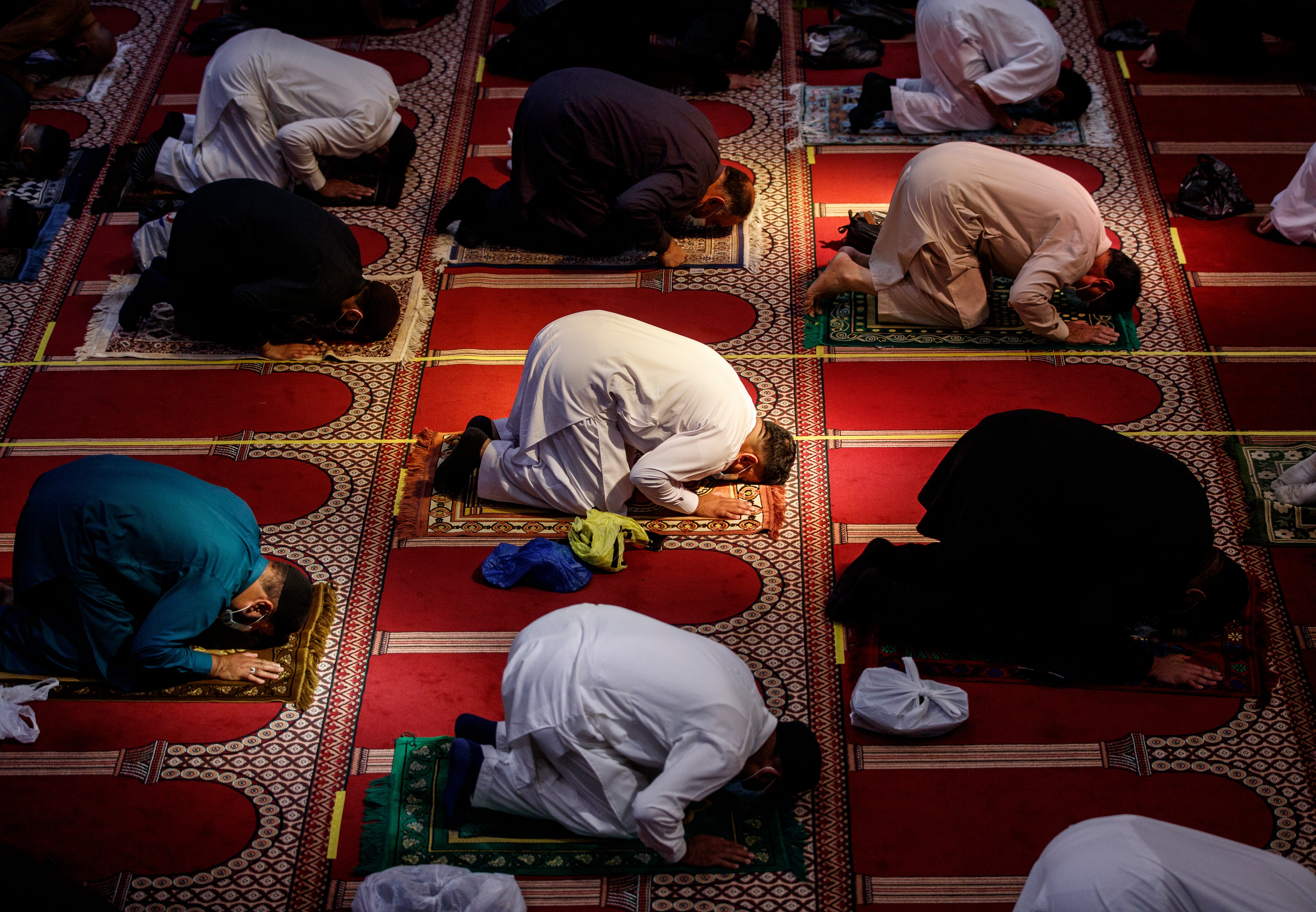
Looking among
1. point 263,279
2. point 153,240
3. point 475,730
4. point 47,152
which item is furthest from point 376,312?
point 47,152

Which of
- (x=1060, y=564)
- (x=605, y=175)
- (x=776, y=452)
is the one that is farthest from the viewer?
(x=605, y=175)

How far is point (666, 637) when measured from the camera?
300 cm

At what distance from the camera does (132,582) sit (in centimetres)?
333

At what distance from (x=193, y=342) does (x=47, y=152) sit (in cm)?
148

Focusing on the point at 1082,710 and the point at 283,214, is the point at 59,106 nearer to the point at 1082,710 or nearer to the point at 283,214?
the point at 283,214

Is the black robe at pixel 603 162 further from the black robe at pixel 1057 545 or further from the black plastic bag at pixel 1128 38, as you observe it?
the black plastic bag at pixel 1128 38

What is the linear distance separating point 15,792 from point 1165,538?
317cm

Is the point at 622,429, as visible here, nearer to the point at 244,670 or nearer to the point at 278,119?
the point at 244,670

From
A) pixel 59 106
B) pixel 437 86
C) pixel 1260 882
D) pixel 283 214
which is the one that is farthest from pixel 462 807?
pixel 59 106

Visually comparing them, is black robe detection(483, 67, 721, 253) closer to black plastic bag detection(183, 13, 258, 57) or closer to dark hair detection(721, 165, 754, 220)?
dark hair detection(721, 165, 754, 220)

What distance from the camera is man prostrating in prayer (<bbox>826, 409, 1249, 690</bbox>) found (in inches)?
127

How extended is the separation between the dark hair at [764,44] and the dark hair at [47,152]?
3.16m

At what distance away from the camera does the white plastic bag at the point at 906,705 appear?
3324 millimetres

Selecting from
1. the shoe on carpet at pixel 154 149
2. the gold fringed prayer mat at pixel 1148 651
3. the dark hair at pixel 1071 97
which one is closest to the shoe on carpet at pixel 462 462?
the gold fringed prayer mat at pixel 1148 651
